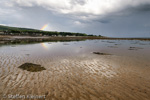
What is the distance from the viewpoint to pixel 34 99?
17.7 feet

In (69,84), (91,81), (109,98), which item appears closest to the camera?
(109,98)

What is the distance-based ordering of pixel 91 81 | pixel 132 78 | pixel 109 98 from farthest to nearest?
pixel 132 78, pixel 91 81, pixel 109 98

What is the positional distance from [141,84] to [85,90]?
16.0 ft

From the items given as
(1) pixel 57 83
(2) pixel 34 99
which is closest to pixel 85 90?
(1) pixel 57 83

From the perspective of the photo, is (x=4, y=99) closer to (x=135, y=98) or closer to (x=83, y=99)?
(x=83, y=99)

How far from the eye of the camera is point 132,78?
8383 millimetres

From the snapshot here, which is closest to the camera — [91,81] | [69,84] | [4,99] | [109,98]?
[4,99]

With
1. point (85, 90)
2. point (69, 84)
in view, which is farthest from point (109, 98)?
point (69, 84)

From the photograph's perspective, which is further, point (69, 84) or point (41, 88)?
point (69, 84)

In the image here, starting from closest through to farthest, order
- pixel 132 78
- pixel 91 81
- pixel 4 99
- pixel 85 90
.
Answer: pixel 4 99 → pixel 85 90 → pixel 91 81 → pixel 132 78

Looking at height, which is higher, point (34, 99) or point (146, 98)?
point (146, 98)

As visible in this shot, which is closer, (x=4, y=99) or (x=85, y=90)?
(x=4, y=99)

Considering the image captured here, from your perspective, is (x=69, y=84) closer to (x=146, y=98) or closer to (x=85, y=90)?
(x=85, y=90)

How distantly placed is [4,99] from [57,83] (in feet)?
11.4
